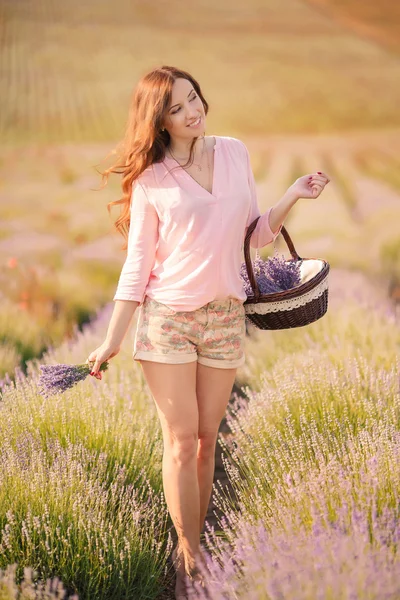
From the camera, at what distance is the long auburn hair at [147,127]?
2447 millimetres

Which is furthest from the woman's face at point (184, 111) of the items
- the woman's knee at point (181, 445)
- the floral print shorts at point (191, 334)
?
the woman's knee at point (181, 445)

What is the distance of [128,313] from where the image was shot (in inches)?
98.0

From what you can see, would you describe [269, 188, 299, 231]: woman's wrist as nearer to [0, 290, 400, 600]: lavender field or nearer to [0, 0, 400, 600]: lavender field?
[0, 290, 400, 600]: lavender field

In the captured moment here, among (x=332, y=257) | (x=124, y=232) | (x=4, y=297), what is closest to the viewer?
(x=124, y=232)

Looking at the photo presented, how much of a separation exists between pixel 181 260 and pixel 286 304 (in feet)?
1.31

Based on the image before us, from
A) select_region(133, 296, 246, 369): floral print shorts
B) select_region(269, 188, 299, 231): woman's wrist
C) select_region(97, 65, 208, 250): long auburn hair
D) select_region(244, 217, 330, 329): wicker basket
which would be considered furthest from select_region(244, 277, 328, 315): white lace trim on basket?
select_region(97, 65, 208, 250): long auburn hair

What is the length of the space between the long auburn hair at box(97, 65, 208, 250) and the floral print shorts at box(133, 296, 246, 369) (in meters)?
0.40

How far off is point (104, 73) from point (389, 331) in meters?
4.84

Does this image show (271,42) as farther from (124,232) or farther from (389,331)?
(124,232)

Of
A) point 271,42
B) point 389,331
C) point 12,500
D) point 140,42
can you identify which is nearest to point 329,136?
point 271,42

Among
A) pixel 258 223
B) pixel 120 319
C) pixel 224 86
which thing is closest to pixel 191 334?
pixel 120 319

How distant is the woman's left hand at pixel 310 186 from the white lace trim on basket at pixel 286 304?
0.29 meters

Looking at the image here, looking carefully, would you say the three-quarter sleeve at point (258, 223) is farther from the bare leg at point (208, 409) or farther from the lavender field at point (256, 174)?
the lavender field at point (256, 174)

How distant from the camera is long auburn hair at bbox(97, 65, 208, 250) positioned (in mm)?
2447
